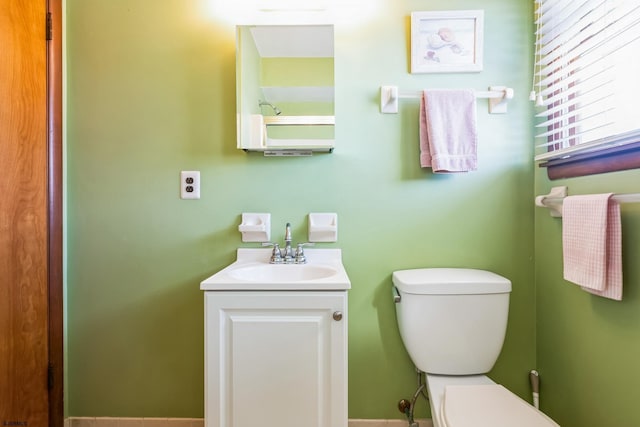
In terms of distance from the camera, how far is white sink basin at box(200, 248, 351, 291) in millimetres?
1009

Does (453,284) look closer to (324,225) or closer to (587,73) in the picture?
(324,225)

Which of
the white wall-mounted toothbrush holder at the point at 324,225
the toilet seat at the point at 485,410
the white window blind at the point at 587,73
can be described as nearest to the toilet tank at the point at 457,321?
the toilet seat at the point at 485,410

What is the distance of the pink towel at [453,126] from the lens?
1.30 m

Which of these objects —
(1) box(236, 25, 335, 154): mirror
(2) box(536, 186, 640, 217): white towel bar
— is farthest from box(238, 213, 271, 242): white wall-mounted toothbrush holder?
(2) box(536, 186, 640, 217): white towel bar

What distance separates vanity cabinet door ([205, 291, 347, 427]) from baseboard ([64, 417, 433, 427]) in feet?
1.64

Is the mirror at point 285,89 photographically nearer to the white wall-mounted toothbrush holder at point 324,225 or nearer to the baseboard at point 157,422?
the white wall-mounted toothbrush holder at point 324,225

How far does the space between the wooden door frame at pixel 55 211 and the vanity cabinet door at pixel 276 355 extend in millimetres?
849

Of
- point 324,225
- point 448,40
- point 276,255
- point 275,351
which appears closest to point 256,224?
point 276,255

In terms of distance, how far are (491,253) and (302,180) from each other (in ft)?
2.94

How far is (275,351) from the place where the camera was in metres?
1.01

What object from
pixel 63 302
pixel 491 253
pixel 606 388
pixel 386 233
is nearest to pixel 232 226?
pixel 386 233

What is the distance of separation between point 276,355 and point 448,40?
1436 millimetres

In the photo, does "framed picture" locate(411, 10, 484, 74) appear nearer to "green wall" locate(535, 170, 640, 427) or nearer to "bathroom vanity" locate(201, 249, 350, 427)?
"green wall" locate(535, 170, 640, 427)

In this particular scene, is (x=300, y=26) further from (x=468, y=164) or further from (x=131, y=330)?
(x=131, y=330)
